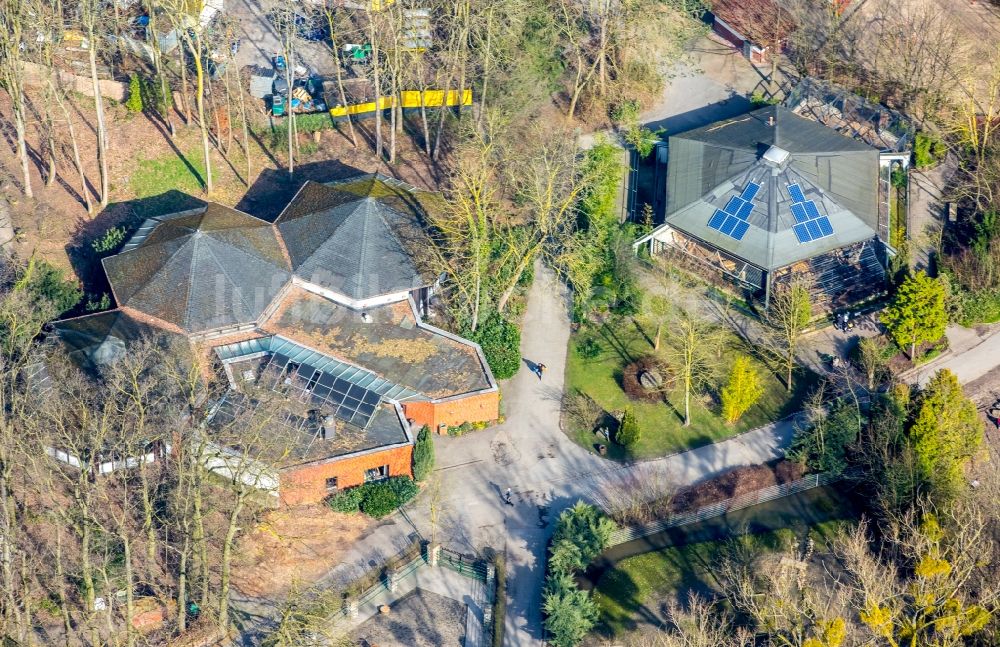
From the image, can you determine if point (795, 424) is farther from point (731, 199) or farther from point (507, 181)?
point (507, 181)

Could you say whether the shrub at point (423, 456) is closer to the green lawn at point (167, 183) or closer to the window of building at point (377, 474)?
the window of building at point (377, 474)

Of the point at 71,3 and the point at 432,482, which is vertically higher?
the point at 71,3

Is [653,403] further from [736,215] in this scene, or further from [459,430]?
[736,215]

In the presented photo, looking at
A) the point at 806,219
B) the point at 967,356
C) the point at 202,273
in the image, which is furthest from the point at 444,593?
the point at 967,356

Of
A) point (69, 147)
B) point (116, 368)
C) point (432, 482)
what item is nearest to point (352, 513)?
point (432, 482)

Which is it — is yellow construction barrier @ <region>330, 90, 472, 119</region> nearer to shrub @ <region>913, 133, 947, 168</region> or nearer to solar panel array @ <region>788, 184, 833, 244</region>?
solar panel array @ <region>788, 184, 833, 244</region>

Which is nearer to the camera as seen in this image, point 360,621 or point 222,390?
point 360,621

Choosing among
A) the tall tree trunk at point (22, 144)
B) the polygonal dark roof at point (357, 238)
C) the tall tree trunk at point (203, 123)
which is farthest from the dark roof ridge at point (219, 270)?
the tall tree trunk at point (22, 144)

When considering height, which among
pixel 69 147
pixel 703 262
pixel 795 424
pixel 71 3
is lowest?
pixel 795 424
